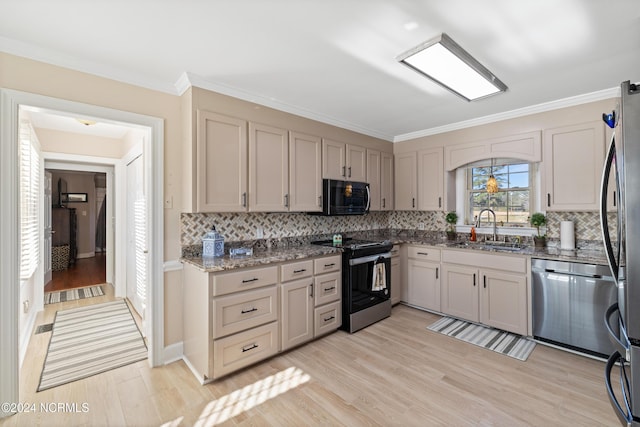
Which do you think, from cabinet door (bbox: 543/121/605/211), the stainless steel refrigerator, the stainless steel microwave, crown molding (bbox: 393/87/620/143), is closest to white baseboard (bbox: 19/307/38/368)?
the stainless steel microwave

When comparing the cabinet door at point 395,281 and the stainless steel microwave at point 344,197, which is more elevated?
the stainless steel microwave at point 344,197

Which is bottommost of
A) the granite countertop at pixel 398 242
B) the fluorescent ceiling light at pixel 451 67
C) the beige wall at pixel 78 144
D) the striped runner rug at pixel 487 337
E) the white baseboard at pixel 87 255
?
the striped runner rug at pixel 487 337

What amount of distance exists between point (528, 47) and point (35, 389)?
4405 mm

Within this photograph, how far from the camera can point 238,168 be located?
2.76 meters

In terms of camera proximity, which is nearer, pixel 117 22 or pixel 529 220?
pixel 117 22

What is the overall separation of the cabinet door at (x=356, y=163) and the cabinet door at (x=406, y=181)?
75 centimetres

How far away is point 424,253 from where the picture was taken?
3.84 meters

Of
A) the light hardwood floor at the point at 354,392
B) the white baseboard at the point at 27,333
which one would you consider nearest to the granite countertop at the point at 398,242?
the light hardwood floor at the point at 354,392

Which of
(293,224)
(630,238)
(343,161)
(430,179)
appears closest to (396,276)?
(430,179)

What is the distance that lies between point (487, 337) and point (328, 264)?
72.6 inches

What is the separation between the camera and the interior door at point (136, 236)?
3309mm

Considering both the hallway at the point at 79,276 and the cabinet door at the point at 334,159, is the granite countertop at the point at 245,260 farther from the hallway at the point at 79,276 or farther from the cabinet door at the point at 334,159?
the hallway at the point at 79,276

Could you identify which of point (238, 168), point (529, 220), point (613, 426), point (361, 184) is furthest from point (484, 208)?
point (238, 168)

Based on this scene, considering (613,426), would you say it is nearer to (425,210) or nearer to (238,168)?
(425,210)
